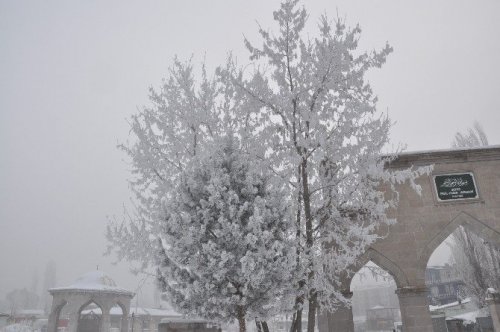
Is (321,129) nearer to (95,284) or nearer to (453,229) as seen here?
(453,229)

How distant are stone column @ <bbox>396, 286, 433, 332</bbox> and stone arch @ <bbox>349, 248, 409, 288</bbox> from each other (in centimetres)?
21

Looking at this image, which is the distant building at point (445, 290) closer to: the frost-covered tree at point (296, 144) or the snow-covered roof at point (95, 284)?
the snow-covered roof at point (95, 284)

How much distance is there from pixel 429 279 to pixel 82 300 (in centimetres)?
4551

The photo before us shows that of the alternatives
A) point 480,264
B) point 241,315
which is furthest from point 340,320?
point 480,264

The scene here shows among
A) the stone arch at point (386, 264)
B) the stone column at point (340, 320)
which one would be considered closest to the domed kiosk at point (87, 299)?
the stone column at point (340, 320)

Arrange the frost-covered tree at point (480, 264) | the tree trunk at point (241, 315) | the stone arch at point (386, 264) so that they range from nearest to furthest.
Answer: the tree trunk at point (241, 315), the stone arch at point (386, 264), the frost-covered tree at point (480, 264)

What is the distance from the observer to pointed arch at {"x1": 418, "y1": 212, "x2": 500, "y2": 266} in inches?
386

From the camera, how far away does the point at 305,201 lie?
686 centimetres

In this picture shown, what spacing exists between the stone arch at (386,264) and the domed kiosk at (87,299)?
1972 centimetres

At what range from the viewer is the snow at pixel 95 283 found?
23.8 m

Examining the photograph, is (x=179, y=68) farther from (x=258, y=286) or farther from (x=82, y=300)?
(x=82, y=300)

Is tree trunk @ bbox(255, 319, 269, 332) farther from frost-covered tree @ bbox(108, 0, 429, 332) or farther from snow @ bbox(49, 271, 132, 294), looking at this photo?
snow @ bbox(49, 271, 132, 294)

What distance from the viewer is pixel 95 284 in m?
24.8

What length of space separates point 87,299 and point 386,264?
20.7 metres
